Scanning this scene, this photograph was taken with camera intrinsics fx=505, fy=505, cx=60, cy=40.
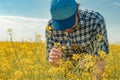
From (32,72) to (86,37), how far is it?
64cm

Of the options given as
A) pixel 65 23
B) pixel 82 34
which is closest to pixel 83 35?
pixel 82 34

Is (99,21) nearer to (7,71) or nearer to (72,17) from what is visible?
(72,17)

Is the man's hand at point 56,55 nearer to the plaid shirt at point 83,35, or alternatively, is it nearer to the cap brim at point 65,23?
the cap brim at point 65,23

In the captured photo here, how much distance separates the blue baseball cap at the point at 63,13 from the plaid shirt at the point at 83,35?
43 centimetres

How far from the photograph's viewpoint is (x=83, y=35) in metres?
5.07

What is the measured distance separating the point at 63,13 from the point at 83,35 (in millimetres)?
659

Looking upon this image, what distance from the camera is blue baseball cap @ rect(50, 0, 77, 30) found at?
14.7 feet

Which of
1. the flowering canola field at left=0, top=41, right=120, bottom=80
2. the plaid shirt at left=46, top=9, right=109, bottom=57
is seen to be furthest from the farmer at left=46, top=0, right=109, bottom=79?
the flowering canola field at left=0, top=41, right=120, bottom=80

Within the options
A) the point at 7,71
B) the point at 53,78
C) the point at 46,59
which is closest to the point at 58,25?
the point at 53,78

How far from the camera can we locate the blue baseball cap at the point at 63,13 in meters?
4.48

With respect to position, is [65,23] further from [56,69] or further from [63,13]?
[56,69]

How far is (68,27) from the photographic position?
15.0 ft

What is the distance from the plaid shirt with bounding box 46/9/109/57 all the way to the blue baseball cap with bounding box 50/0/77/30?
0.43 meters

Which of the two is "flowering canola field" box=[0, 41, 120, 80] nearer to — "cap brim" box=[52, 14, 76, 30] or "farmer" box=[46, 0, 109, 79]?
"farmer" box=[46, 0, 109, 79]
